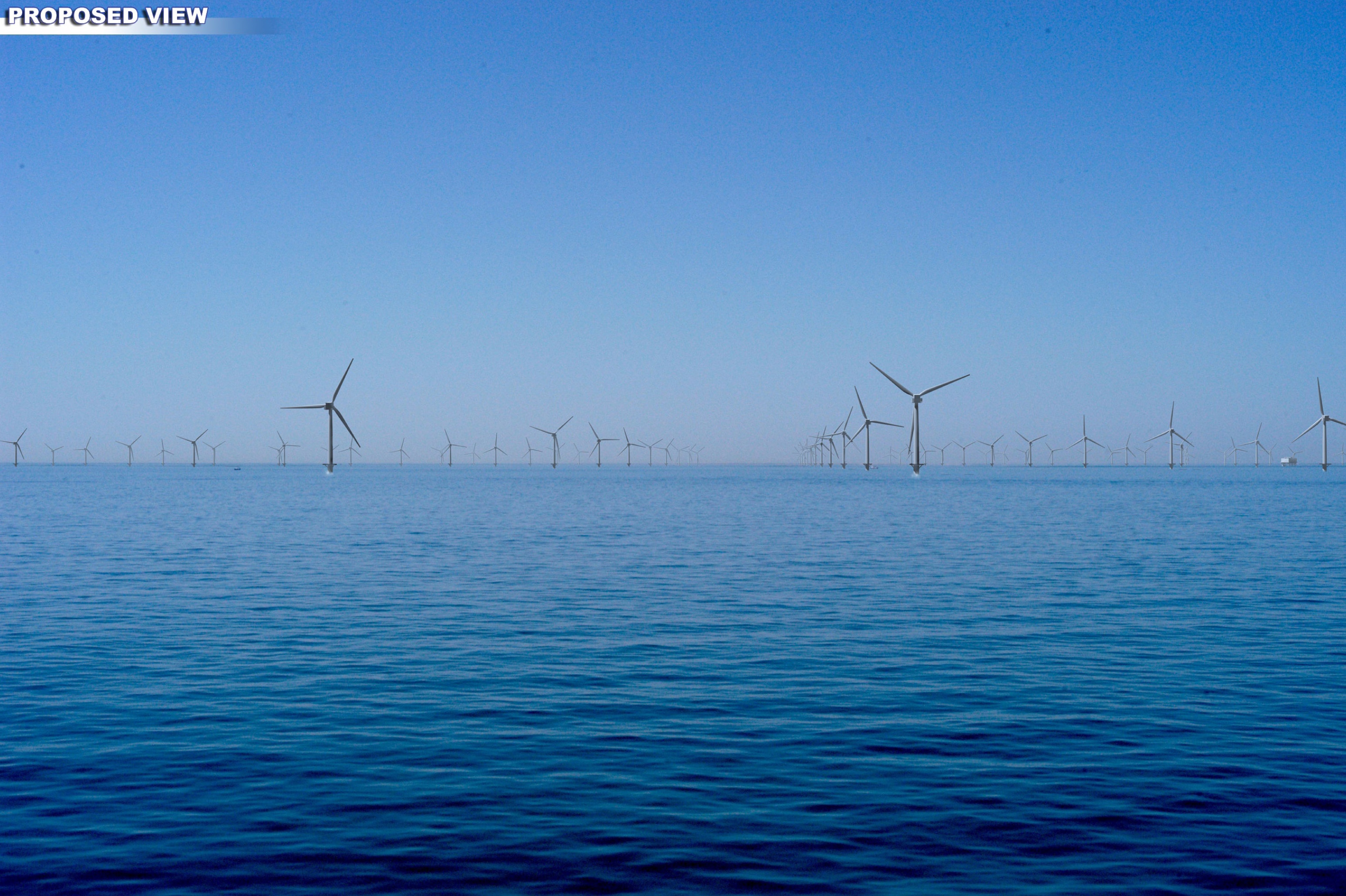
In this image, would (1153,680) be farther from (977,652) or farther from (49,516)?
(49,516)

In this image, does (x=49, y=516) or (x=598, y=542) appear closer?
(x=598, y=542)

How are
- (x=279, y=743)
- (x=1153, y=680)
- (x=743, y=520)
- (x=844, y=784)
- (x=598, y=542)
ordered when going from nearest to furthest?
(x=844, y=784) < (x=279, y=743) < (x=1153, y=680) < (x=598, y=542) < (x=743, y=520)

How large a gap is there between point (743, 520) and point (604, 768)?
65408mm

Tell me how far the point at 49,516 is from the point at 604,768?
291ft

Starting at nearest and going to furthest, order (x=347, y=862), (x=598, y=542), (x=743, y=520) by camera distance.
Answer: (x=347, y=862)
(x=598, y=542)
(x=743, y=520)

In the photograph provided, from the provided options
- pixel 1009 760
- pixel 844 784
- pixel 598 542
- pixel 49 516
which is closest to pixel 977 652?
pixel 1009 760

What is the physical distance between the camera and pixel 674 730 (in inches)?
713

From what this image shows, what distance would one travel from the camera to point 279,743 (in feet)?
56.5

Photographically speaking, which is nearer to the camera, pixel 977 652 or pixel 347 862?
pixel 347 862

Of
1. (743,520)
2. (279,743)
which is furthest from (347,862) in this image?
(743,520)

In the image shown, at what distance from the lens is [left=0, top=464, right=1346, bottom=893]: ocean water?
40.5ft

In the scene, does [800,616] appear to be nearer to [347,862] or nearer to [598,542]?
[347,862]

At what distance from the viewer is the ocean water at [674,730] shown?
12.4 meters

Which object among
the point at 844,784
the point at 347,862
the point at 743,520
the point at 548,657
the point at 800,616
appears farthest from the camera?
the point at 743,520
